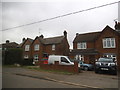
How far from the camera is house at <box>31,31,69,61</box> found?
34550 millimetres

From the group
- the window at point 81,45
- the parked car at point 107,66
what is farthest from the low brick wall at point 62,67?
the window at point 81,45

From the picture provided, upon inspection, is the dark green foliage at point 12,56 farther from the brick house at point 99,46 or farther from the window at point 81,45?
the window at point 81,45

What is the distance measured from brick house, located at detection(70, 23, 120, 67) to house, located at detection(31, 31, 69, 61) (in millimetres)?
5578

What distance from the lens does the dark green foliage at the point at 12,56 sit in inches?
1024

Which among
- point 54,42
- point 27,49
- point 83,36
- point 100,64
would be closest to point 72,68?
point 100,64

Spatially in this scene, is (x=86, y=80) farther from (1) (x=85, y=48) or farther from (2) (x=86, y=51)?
(1) (x=85, y=48)

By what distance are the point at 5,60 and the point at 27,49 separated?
50.7ft

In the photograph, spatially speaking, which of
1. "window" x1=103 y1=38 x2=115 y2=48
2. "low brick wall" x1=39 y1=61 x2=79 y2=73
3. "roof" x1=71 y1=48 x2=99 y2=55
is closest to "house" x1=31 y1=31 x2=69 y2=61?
"roof" x1=71 y1=48 x2=99 y2=55

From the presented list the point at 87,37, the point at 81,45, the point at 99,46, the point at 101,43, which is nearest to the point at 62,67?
the point at 99,46

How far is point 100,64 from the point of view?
15688 mm

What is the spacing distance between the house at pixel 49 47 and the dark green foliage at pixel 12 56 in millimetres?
9539

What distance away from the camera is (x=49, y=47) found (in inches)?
1460

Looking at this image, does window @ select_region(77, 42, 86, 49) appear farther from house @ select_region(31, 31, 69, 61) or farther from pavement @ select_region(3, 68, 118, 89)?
pavement @ select_region(3, 68, 118, 89)

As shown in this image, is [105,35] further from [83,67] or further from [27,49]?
[27,49]
